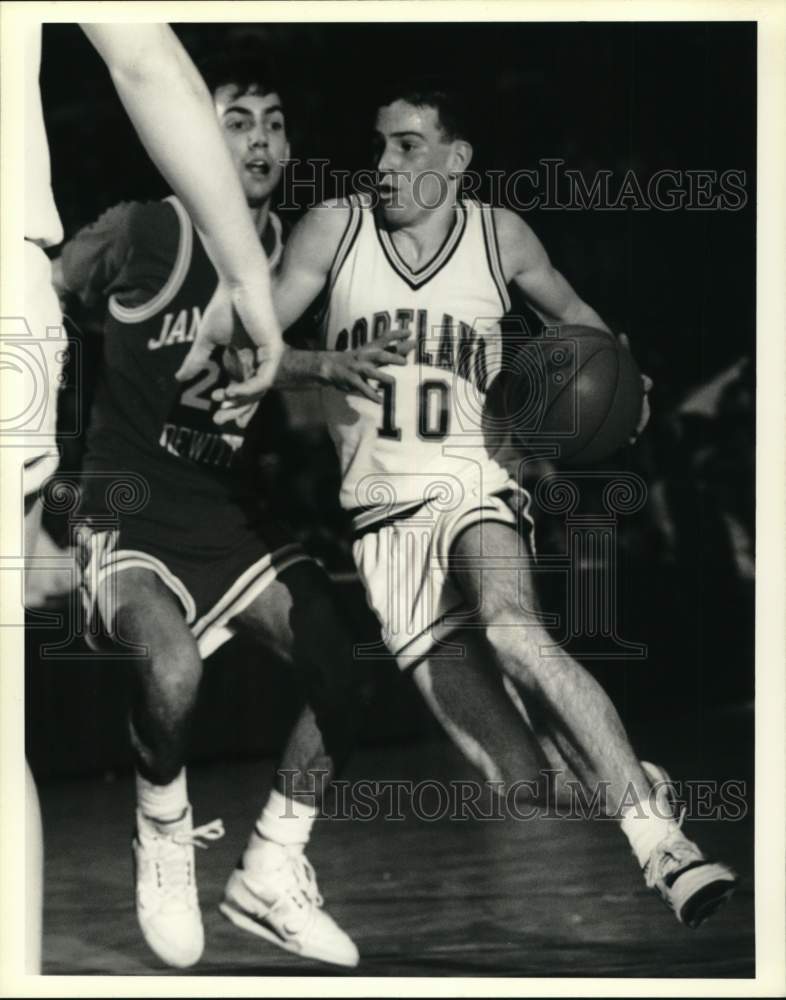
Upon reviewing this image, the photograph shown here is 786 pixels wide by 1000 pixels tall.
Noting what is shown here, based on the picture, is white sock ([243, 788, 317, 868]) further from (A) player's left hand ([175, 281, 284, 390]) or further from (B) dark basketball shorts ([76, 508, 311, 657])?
(A) player's left hand ([175, 281, 284, 390])

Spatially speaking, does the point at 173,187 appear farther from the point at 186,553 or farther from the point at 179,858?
the point at 179,858

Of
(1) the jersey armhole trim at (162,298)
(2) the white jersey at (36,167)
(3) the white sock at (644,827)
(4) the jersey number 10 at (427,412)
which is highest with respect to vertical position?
(2) the white jersey at (36,167)

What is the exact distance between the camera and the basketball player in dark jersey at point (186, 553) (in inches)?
218

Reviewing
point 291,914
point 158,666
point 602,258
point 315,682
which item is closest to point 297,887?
point 291,914

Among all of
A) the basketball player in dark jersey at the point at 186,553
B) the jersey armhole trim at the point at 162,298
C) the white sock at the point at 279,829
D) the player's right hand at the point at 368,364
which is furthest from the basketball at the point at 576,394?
the white sock at the point at 279,829

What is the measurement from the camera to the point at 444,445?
5555mm

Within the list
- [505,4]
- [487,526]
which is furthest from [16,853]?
[505,4]

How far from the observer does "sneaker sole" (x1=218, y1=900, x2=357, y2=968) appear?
18.3 feet

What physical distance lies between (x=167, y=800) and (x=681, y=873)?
1.59 meters

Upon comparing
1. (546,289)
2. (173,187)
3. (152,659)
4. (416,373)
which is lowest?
(152,659)

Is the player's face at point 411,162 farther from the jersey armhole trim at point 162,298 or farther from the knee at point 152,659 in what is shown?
the knee at point 152,659

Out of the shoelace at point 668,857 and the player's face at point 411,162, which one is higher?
the player's face at point 411,162

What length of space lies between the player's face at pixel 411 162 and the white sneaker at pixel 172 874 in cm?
199

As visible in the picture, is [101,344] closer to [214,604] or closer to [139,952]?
[214,604]
